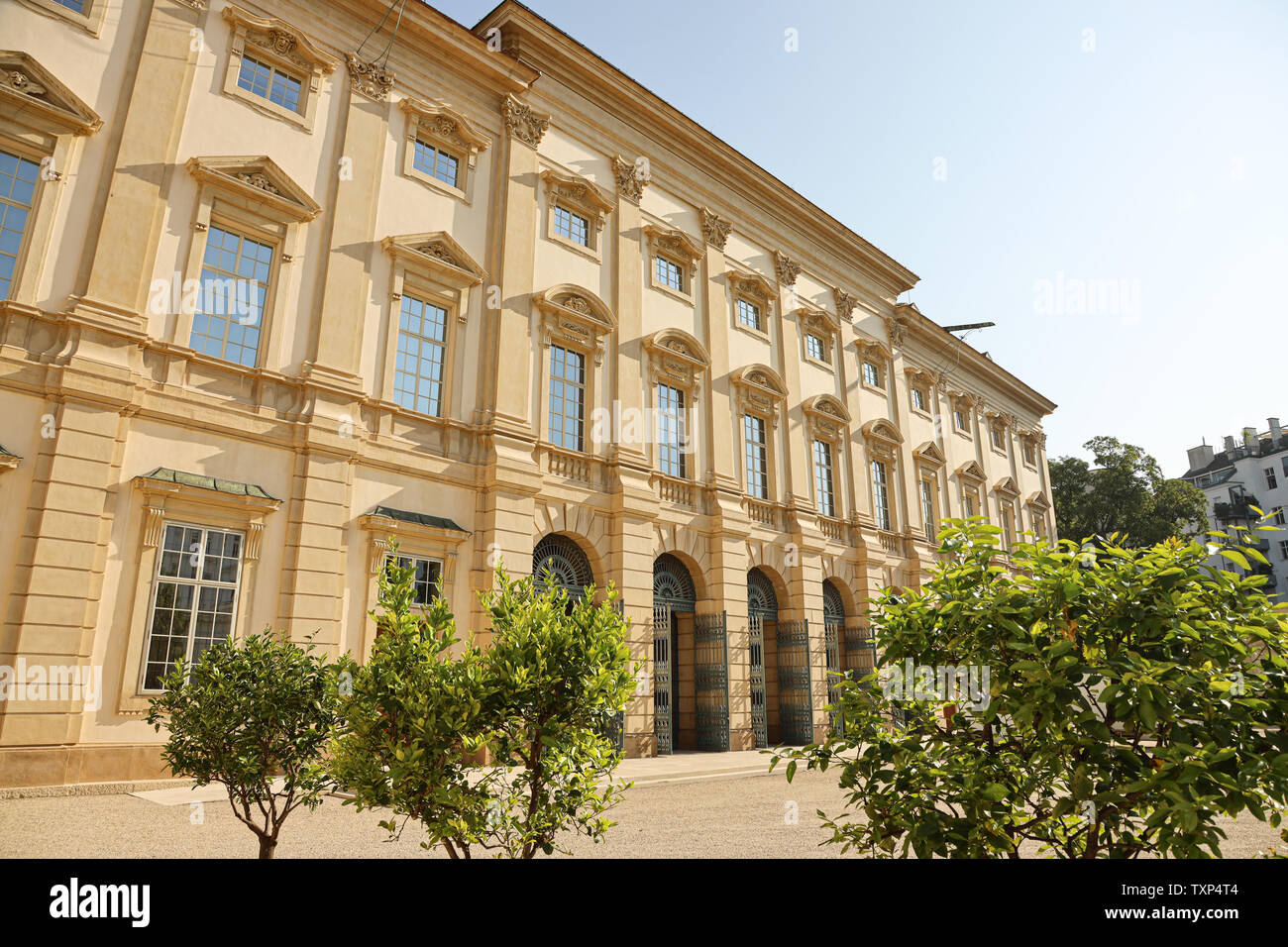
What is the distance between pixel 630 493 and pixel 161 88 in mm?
12650

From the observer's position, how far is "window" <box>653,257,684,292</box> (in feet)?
75.5

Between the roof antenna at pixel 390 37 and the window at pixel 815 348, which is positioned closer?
the roof antenna at pixel 390 37

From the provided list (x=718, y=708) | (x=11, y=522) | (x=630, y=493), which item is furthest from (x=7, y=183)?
(x=718, y=708)

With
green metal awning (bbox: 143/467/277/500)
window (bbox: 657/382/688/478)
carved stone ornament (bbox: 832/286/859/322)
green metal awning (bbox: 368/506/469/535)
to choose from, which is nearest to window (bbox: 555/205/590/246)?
window (bbox: 657/382/688/478)

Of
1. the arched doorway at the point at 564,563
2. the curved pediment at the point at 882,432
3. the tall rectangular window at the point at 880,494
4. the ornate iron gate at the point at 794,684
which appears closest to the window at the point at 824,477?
the curved pediment at the point at 882,432

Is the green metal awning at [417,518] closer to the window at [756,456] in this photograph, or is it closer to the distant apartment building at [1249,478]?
the window at [756,456]

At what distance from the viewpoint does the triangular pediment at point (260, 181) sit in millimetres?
14391

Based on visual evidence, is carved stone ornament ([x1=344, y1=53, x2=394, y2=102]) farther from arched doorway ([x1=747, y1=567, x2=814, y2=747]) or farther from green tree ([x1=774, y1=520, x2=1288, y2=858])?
green tree ([x1=774, y1=520, x2=1288, y2=858])

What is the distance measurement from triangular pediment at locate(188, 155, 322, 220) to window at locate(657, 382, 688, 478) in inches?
396

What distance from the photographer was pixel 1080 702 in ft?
10.3

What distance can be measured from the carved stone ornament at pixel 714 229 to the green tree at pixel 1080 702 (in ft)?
72.4

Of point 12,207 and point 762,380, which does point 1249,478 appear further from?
point 12,207

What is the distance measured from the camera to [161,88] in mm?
14047

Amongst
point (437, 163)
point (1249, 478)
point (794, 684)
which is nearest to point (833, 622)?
point (794, 684)
